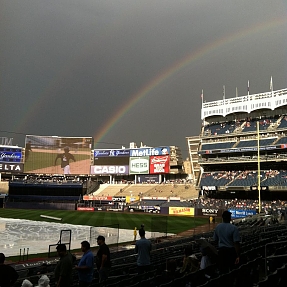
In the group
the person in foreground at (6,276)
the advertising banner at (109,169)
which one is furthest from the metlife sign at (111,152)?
the person in foreground at (6,276)

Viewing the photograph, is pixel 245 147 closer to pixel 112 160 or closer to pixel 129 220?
pixel 129 220

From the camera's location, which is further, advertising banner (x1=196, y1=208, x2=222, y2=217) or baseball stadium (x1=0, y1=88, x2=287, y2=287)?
advertising banner (x1=196, y1=208, x2=222, y2=217)

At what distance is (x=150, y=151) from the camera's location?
3201 inches

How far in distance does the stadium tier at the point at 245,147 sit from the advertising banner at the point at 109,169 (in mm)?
21690

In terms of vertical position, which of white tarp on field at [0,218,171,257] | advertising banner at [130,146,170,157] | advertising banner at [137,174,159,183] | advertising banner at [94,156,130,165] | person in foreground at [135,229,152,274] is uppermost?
advertising banner at [130,146,170,157]

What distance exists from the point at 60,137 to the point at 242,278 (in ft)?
287

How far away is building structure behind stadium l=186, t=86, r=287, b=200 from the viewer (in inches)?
2245

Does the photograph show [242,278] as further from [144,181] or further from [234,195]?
[144,181]

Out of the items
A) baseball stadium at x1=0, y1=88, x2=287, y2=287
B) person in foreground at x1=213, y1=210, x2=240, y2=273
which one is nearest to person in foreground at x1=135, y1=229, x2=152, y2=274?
person in foreground at x1=213, y1=210, x2=240, y2=273

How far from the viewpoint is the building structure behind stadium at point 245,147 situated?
187 ft

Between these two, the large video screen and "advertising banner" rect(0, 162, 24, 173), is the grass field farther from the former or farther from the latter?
"advertising banner" rect(0, 162, 24, 173)

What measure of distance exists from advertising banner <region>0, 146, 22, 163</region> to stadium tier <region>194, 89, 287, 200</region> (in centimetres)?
4593

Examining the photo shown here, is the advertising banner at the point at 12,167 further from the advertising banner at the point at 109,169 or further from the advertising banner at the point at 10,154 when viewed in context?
the advertising banner at the point at 109,169

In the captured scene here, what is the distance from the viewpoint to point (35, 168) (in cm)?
8850
